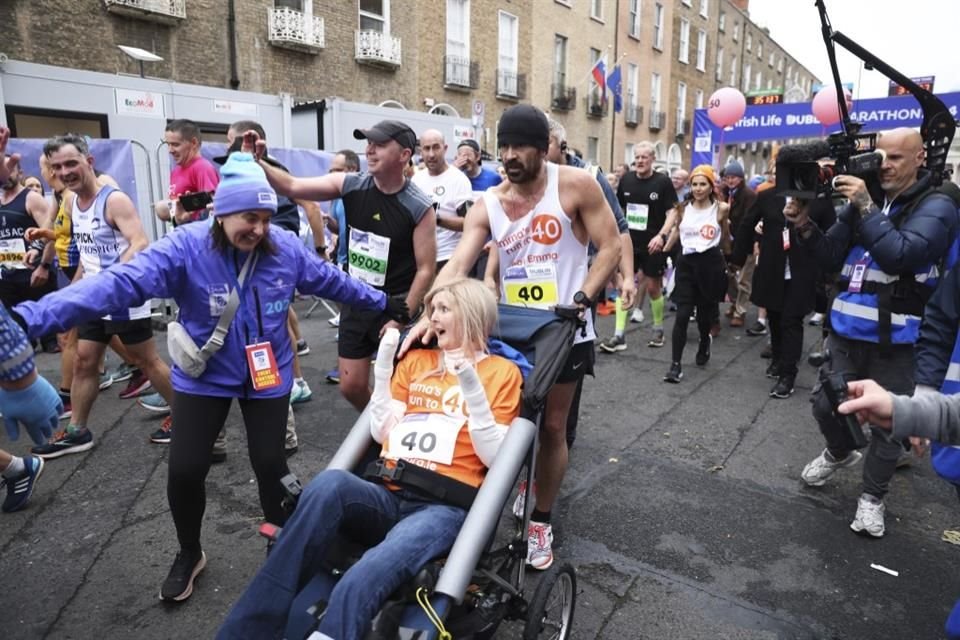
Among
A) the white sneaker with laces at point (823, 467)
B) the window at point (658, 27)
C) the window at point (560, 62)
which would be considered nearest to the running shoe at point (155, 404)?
the white sneaker with laces at point (823, 467)

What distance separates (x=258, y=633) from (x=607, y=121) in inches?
1121

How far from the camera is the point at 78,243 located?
443 centimetres

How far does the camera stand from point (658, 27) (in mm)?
31469

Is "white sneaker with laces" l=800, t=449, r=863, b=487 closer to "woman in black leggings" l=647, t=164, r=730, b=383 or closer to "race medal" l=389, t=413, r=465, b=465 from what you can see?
"woman in black leggings" l=647, t=164, r=730, b=383

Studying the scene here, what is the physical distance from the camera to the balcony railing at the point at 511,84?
22109 mm

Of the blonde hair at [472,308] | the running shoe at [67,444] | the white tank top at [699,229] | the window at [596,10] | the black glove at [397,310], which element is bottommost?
the running shoe at [67,444]

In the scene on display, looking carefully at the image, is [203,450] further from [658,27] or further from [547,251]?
[658,27]

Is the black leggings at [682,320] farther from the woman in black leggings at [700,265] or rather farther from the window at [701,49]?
the window at [701,49]

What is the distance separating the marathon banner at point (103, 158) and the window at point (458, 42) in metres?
13.5

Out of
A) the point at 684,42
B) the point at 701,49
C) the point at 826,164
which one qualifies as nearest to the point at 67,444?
the point at 826,164

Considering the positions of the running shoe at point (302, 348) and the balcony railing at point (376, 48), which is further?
the balcony railing at point (376, 48)

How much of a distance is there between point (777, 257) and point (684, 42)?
105ft

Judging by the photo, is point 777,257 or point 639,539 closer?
point 639,539

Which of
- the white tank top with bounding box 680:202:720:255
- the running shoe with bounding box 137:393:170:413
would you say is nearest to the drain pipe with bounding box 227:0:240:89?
the running shoe with bounding box 137:393:170:413
